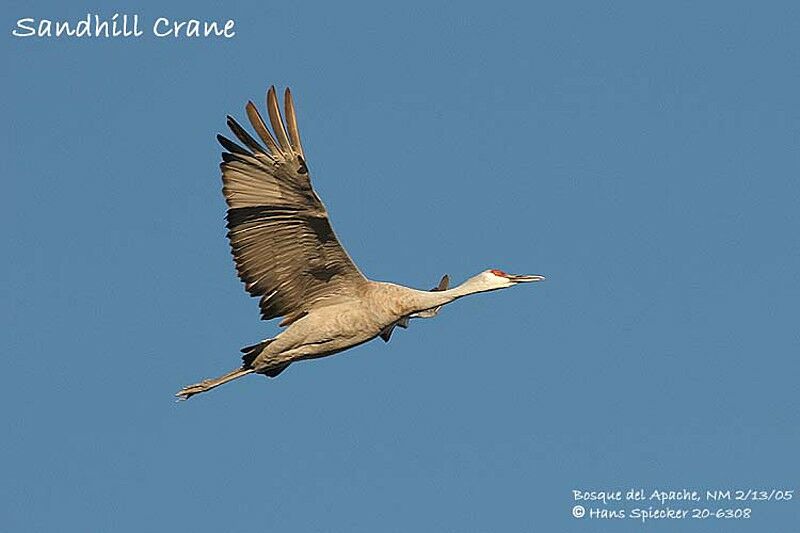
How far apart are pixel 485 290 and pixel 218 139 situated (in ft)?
12.6

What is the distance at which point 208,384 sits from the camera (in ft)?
78.2

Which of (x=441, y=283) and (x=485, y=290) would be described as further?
(x=441, y=283)

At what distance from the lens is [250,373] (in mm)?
23531

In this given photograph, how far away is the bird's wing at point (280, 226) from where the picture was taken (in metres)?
22.0

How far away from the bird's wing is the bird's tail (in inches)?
32.1

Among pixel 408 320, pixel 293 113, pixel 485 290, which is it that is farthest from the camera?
pixel 408 320

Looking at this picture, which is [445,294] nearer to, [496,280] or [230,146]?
[496,280]

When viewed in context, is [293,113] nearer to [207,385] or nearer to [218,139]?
Answer: [218,139]

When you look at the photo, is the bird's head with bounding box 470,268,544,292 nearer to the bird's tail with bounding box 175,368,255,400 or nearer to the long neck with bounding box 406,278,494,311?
the long neck with bounding box 406,278,494,311

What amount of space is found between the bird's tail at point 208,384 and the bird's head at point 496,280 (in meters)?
3.05

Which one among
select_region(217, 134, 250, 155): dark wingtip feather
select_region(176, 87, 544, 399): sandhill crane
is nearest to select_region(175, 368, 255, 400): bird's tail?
select_region(176, 87, 544, 399): sandhill crane

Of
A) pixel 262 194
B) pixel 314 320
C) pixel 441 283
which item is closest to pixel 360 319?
pixel 314 320

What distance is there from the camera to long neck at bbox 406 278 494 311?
75.3ft

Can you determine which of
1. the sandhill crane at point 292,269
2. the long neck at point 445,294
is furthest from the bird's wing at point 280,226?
the long neck at point 445,294
